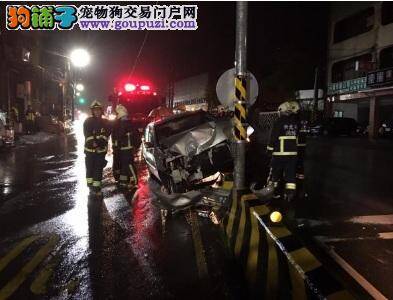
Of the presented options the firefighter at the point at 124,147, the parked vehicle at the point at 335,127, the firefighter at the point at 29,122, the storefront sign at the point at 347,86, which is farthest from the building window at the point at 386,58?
the firefighter at the point at 124,147

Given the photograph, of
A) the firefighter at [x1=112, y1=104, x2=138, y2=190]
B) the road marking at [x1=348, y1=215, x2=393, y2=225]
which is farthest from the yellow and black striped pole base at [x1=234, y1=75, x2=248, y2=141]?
the firefighter at [x1=112, y1=104, x2=138, y2=190]

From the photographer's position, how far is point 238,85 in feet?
20.2

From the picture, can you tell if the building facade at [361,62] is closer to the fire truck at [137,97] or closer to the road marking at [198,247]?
the fire truck at [137,97]

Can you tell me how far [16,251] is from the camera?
5.67 m

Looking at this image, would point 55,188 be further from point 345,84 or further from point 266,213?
point 345,84

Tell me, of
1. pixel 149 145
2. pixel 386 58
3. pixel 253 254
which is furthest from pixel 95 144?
pixel 386 58

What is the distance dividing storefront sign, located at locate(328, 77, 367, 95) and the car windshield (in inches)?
1023

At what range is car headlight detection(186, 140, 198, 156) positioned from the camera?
742 centimetres

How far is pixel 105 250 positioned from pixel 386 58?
30.8 meters

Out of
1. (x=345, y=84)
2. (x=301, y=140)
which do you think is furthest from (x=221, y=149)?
(x=345, y=84)

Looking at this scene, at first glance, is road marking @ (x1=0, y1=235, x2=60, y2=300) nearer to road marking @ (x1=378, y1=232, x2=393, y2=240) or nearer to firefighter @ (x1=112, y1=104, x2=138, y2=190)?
firefighter @ (x1=112, y1=104, x2=138, y2=190)

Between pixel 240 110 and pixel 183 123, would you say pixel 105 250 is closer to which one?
pixel 240 110

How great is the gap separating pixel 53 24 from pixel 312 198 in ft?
48.6

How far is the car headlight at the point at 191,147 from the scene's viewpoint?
24.3 feet
